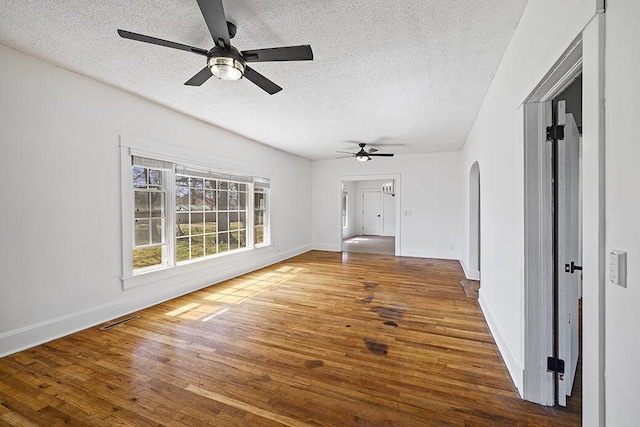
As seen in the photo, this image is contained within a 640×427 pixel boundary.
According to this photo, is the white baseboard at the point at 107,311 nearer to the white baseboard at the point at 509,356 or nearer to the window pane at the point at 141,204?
the window pane at the point at 141,204

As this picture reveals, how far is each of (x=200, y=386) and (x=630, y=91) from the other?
8.77 ft

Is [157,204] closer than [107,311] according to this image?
No

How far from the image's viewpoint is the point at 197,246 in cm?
437

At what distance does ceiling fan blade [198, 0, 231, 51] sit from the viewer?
1.50m

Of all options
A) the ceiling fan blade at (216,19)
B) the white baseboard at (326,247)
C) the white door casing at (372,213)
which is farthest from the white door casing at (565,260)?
the white door casing at (372,213)

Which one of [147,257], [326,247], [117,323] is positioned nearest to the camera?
[117,323]

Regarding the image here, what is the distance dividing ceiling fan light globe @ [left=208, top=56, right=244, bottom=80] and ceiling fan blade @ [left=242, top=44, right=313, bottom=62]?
0.30 ft

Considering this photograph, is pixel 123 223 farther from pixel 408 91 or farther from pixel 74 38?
A: pixel 408 91

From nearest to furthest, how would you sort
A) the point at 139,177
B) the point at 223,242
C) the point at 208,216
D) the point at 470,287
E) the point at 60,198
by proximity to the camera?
the point at 60,198 < the point at 139,177 < the point at 470,287 < the point at 208,216 < the point at 223,242

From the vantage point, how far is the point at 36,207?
2.58m

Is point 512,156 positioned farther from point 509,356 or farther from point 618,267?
point 509,356

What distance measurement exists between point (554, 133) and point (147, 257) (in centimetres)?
438

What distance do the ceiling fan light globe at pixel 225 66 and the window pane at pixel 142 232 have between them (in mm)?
2431

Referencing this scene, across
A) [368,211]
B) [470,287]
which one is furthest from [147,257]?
[368,211]
